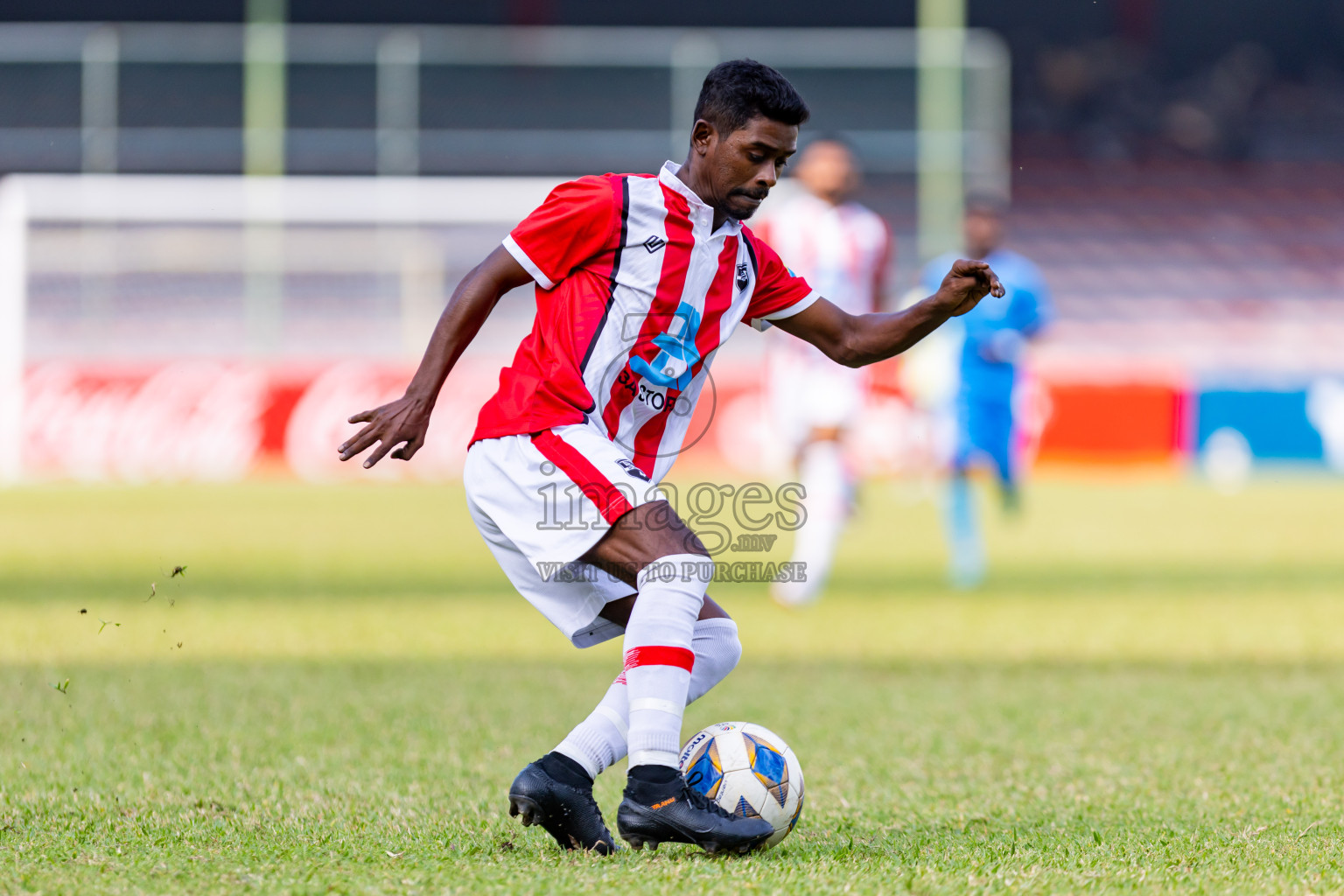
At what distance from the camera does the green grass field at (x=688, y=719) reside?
322 cm

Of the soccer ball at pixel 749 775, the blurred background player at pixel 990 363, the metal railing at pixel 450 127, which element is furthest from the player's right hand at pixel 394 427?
the metal railing at pixel 450 127

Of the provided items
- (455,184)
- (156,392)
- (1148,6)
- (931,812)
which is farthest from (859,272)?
(1148,6)

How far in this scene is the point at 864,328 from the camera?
12.9ft

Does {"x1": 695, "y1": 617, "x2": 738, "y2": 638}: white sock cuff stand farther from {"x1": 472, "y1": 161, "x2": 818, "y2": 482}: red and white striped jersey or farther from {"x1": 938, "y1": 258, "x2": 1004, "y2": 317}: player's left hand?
{"x1": 938, "y1": 258, "x2": 1004, "y2": 317}: player's left hand

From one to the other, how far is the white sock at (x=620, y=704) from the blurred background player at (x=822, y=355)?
15.3 feet

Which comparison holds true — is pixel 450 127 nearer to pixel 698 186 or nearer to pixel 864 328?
pixel 864 328

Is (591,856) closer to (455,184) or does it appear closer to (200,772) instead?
(200,772)

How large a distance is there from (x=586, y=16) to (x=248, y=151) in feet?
25.0

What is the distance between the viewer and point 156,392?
17.3 meters

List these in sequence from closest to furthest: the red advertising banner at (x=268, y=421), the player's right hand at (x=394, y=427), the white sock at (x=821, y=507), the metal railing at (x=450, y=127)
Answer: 1. the player's right hand at (x=394, y=427)
2. the white sock at (x=821, y=507)
3. the red advertising banner at (x=268, y=421)
4. the metal railing at (x=450, y=127)

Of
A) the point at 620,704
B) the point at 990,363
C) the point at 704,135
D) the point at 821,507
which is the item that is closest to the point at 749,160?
the point at 704,135

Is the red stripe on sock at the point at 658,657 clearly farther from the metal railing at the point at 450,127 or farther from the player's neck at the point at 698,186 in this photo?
the metal railing at the point at 450,127

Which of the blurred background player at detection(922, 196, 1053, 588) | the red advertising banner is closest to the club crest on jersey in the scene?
the blurred background player at detection(922, 196, 1053, 588)

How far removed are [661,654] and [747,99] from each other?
125 centimetres
